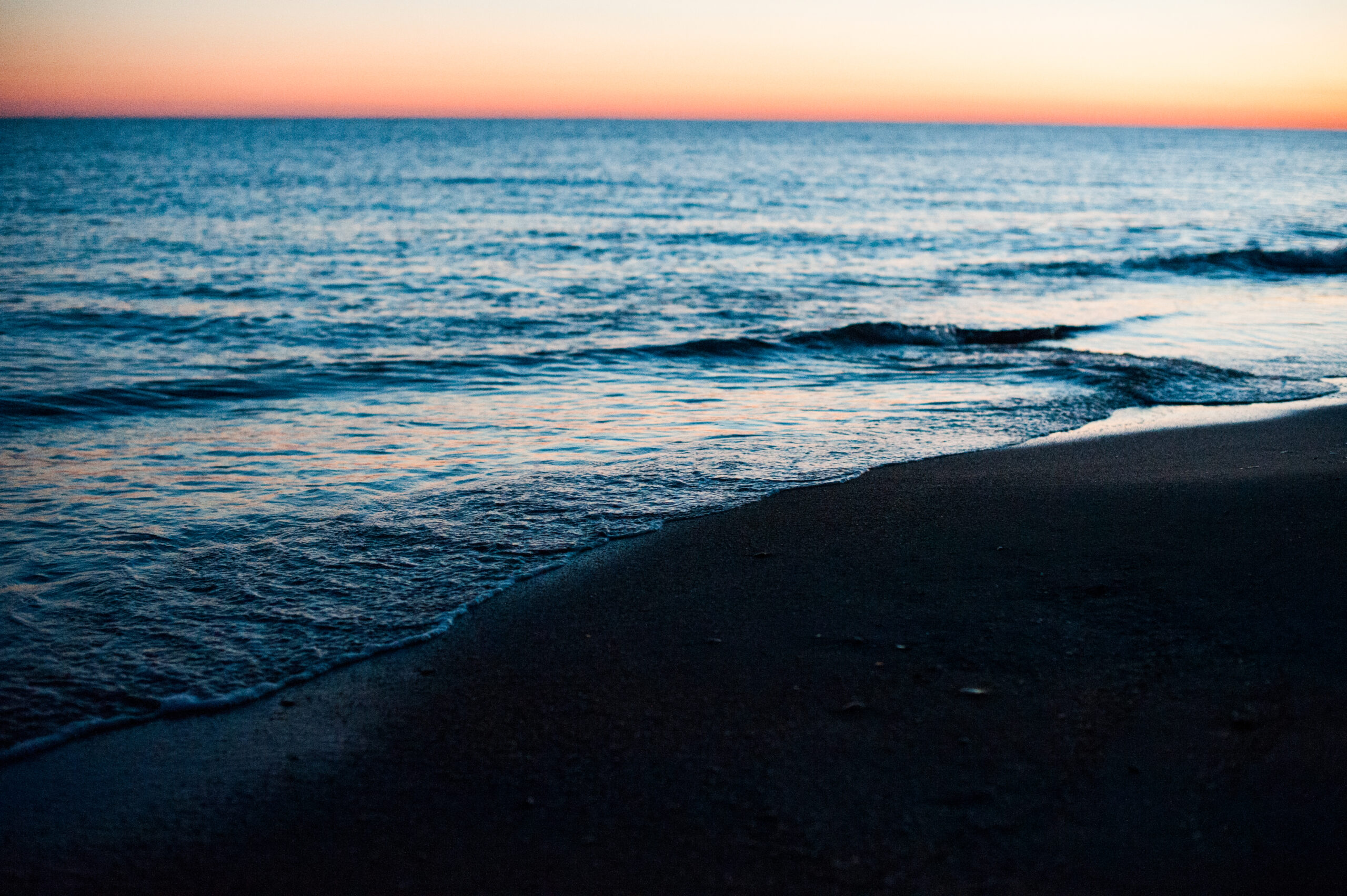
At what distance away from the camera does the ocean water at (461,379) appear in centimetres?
461

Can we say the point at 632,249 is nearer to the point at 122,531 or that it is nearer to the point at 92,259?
the point at 92,259

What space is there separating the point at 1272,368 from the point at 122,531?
11.1 metres

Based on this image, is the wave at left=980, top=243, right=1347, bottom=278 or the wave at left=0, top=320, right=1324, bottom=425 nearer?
the wave at left=0, top=320, right=1324, bottom=425

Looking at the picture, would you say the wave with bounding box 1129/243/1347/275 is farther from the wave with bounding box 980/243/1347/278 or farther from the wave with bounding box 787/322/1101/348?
the wave with bounding box 787/322/1101/348

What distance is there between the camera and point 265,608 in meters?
4.46

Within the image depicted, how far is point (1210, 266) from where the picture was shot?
2080cm

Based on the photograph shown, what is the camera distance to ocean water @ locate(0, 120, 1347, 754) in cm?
461

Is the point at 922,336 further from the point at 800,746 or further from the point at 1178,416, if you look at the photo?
the point at 800,746

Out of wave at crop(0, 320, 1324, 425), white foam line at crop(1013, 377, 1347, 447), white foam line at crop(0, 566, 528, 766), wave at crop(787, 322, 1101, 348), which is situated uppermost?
wave at crop(787, 322, 1101, 348)

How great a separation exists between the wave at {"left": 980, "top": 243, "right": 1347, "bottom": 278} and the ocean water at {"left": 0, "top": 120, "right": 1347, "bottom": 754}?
13 cm

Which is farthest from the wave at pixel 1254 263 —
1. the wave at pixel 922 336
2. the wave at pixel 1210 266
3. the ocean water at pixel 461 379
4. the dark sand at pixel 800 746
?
the dark sand at pixel 800 746

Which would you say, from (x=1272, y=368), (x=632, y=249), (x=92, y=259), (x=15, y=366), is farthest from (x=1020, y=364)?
(x=92, y=259)

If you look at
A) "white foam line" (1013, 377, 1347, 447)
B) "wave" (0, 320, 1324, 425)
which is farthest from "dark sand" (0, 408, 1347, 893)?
"wave" (0, 320, 1324, 425)

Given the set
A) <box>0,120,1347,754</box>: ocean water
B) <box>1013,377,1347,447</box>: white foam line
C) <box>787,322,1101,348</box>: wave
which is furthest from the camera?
<box>787,322,1101,348</box>: wave
